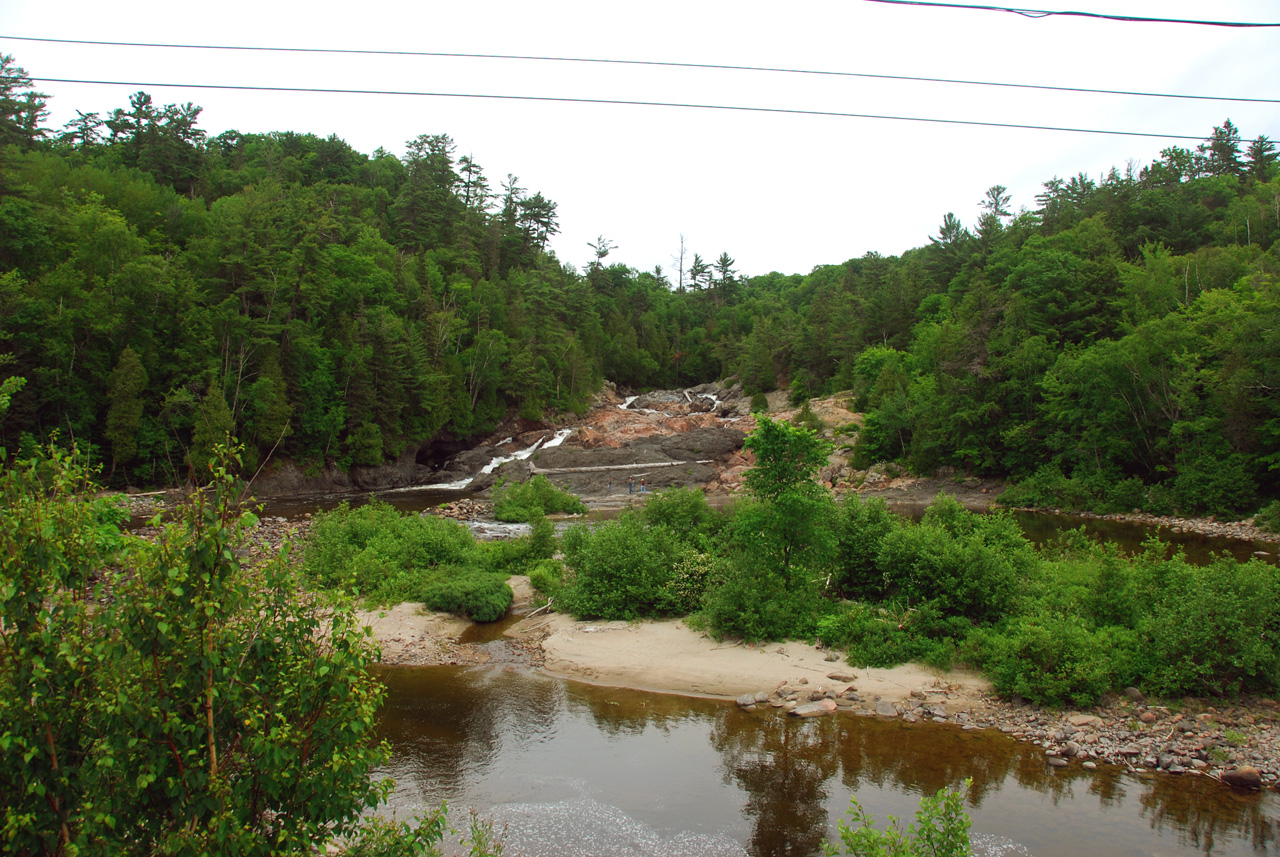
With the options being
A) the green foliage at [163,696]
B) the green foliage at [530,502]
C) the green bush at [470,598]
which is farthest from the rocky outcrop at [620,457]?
the green foliage at [163,696]

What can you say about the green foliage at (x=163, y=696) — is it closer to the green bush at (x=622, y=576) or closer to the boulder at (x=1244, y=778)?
the boulder at (x=1244, y=778)

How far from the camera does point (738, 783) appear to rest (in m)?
10.7

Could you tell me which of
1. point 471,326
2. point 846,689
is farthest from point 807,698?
point 471,326

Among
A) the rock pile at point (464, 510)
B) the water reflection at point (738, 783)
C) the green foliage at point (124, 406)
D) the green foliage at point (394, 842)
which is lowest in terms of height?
the water reflection at point (738, 783)

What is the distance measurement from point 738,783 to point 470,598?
10.2 meters

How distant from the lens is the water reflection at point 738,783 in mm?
9172

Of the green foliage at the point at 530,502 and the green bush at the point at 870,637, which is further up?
the green foliage at the point at 530,502

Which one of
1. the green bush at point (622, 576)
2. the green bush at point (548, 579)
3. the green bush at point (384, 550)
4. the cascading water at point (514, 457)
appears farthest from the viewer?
the cascading water at point (514, 457)

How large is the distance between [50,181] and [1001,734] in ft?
177

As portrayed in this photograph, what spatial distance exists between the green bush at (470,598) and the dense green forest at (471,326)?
1421 cm

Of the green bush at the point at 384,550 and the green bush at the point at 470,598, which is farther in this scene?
the green bush at the point at 384,550

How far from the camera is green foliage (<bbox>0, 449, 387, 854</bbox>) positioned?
4188mm

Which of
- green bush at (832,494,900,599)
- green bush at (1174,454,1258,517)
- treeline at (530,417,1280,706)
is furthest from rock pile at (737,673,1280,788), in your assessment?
green bush at (1174,454,1258,517)

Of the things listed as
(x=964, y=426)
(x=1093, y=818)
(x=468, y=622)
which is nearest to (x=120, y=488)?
(x=468, y=622)
